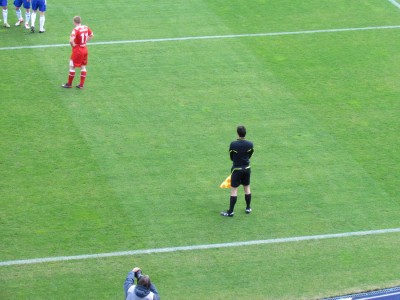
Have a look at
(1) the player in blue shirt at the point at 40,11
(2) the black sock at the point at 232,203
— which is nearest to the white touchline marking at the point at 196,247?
(2) the black sock at the point at 232,203

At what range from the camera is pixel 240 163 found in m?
16.2

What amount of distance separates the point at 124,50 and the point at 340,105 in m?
5.74

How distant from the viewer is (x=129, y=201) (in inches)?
667

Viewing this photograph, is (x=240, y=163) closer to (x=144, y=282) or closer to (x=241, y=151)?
(x=241, y=151)

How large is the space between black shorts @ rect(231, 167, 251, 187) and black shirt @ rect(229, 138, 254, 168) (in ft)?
0.28

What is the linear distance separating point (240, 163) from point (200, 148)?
109 inches

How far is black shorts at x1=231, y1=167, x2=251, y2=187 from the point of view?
16281 mm

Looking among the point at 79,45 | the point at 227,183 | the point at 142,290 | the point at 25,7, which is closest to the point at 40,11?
the point at 25,7

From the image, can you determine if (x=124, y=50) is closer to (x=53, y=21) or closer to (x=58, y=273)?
(x=53, y=21)

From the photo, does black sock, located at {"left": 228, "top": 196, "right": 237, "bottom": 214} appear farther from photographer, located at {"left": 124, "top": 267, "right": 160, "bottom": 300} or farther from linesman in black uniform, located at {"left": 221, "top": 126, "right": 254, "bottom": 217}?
photographer, located at {"left": 124, "top": 267, "right": 160, "bottom": 300}

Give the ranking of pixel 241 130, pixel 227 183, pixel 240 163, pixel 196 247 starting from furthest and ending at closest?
pixel 227 183 → pixel 240 163 → pixel 241 130 → pixel 196 247

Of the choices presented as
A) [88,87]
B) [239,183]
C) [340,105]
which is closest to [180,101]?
[88,87]

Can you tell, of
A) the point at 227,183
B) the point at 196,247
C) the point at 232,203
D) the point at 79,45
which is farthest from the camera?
the point at 79,45

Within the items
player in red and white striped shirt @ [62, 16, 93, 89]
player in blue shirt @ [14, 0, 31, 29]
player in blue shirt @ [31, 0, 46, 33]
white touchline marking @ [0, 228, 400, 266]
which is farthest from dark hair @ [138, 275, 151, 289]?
player in blue shirt @ [14, 0, 31, 29]
